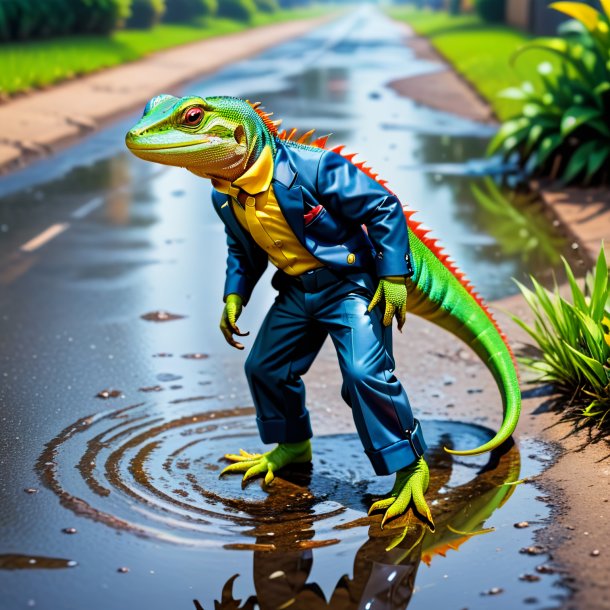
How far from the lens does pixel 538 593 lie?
395cm

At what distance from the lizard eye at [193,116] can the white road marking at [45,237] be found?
5.98 meters

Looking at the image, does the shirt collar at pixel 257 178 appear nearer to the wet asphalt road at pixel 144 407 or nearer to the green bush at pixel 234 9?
the wet asphalt road at pixel 144 407

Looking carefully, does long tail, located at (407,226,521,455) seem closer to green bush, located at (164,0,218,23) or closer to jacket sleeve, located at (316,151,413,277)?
jacket sleeve, located at (316,151,413,277)

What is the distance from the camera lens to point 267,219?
462cm

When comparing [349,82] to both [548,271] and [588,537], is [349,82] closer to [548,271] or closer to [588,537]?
[548,271]

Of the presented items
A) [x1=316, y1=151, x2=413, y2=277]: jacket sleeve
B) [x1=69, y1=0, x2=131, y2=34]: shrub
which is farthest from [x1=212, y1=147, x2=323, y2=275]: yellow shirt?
[x1=69, y1=0, x2=131, y2=34]: shrub

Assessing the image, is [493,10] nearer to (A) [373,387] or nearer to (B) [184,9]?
(B) [184,9]

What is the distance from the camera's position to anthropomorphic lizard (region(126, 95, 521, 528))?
14.6 ft

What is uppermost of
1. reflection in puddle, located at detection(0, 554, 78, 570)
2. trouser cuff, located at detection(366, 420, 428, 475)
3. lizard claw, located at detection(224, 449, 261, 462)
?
trouser cuff, located at detection(366, 420, 428, 475)

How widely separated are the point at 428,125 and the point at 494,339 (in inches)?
540

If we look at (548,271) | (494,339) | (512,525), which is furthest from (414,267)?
(548,271)

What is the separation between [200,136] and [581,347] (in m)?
2.32

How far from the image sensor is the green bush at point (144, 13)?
3928cm

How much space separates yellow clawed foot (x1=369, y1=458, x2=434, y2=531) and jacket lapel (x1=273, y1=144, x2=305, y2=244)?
96 centimetres
